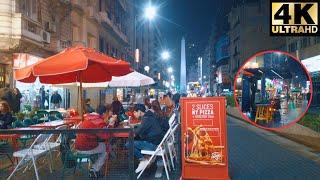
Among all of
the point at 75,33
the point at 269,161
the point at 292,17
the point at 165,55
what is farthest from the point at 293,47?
the point at 165,55

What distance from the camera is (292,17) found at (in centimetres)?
817

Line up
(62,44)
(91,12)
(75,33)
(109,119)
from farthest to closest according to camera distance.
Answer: (91,12), (75,33), (62,44), (109,119)

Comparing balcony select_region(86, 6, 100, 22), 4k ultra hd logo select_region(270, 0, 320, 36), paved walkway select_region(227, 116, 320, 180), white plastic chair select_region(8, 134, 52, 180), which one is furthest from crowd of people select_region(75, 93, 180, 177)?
balcony select_region(86, 6, 100, 22)

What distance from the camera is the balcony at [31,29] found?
20391 millimetres

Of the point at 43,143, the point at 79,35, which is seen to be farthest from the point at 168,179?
the point at 79,35

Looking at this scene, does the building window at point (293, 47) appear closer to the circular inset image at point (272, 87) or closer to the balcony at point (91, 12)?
the balcony at point (91, 12)

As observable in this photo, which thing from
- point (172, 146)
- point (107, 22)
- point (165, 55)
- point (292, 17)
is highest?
point (165, 55)

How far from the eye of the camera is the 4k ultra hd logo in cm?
804


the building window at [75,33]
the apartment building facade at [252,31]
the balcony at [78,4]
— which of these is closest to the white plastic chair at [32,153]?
the balcony at [78,4]

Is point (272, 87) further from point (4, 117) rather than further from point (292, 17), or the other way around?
point (4, 117)

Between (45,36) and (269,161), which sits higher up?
(45,36)

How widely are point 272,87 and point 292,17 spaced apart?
1937 millimetres

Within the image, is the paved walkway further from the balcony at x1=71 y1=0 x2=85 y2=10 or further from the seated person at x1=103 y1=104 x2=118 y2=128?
the balcony at x1=71 y1=0 x2=85 y2=10

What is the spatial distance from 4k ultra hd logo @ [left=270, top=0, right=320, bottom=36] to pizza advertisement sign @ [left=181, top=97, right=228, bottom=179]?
1659 millimetres
